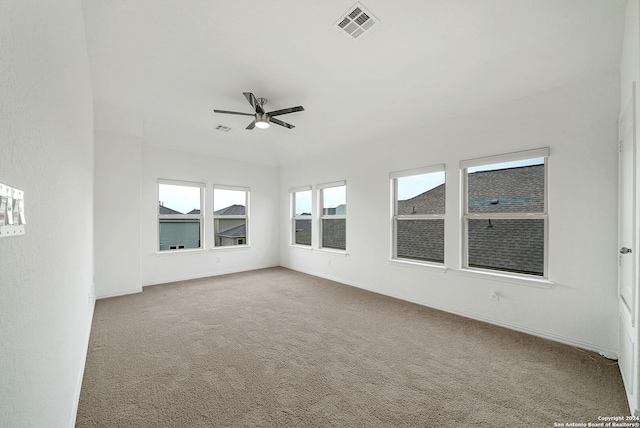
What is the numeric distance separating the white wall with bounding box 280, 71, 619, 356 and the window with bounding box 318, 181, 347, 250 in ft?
3.75

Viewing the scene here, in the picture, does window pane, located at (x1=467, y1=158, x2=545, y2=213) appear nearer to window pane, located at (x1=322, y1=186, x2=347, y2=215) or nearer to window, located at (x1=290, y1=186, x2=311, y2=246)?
window pane, located at (x1=322, y1=186, x2=347, y2=215)

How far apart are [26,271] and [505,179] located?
14.2 ft

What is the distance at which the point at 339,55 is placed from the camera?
2896mm

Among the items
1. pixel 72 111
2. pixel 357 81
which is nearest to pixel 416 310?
pixel 357 81

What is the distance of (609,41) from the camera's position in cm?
249

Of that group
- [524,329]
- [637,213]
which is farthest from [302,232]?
[637,213]

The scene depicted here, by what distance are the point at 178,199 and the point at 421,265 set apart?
→ 16.5ft

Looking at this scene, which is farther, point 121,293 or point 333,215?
point 333,215

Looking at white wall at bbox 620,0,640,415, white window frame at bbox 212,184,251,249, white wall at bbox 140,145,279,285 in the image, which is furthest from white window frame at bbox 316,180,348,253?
white wall at bbox 620,0,640,415

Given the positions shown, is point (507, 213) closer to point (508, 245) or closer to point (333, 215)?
point (508, 245)

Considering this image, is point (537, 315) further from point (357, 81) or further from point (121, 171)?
point (121, 171)

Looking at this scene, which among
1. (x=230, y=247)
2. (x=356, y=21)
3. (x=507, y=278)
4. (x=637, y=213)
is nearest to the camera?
(x=637, y=213)

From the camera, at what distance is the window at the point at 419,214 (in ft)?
13.9

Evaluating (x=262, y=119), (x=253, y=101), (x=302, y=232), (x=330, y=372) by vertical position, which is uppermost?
(x=253, y=101)
